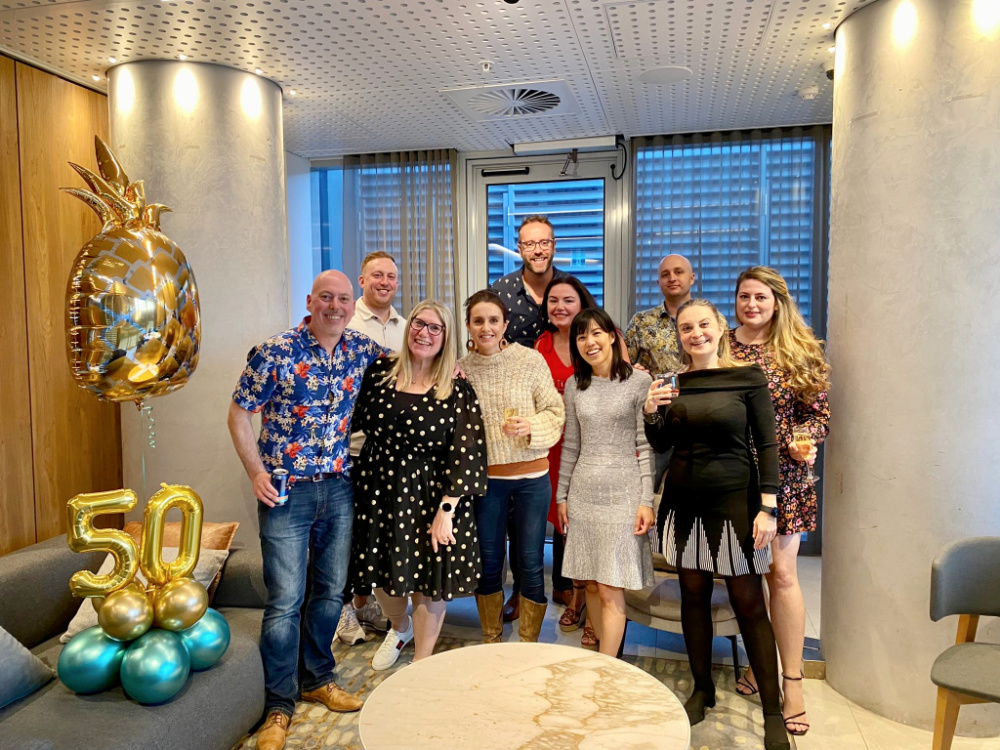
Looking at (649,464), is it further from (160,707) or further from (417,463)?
(160,707)

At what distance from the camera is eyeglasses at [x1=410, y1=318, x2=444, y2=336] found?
2.60 meters

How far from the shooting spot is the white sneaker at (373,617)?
335 cm

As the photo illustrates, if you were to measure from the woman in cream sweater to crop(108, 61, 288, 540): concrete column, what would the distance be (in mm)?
1080

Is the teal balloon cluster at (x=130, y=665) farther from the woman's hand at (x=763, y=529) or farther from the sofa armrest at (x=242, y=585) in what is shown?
the woman's hand at (x=763, y=529)

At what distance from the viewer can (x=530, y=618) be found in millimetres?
2916

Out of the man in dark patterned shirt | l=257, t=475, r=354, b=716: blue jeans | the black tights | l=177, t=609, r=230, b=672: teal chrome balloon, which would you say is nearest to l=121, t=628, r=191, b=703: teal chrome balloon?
l=177, t=609, r=230, b=672: teal chrome balloon

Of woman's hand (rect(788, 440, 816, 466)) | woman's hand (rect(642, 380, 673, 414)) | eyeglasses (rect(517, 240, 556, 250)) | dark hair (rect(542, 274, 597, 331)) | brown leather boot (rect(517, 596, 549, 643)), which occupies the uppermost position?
eyeglasses (rect(517, 240, 556, 250))

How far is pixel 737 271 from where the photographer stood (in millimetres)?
4434

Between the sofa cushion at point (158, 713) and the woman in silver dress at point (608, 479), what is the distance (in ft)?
3.83

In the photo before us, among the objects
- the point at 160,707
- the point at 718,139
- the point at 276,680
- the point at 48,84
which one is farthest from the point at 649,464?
the point at 48,84

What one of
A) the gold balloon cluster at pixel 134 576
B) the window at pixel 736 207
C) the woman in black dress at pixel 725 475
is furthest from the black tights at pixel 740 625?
the window at pixel 736 207

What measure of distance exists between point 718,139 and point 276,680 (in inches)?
147

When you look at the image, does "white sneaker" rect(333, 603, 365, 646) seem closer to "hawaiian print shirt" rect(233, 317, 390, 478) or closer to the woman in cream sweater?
the woman in cream sweater

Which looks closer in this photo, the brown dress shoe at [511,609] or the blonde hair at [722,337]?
the blonde hair at [722,337]
